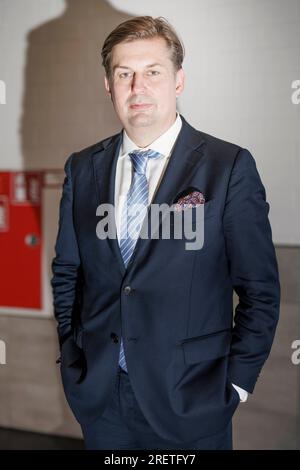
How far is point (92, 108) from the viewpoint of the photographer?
2465mm

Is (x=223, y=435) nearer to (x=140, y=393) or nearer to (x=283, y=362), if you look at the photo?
(x=140, y=393)

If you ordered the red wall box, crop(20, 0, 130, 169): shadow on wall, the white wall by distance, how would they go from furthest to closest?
the red wall box
crop(20, 0, 130, 169): shadow on wall
the white wall

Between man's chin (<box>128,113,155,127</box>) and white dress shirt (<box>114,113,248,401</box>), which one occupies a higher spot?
man's chin (<box>128,113,155,127</box>)

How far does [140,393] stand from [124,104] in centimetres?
84

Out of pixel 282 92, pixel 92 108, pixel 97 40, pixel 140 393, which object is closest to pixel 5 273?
pixel 92 108

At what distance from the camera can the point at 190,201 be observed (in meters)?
1.49

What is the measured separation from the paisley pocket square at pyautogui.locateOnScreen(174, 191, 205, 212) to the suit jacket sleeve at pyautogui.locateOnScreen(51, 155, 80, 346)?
401mm

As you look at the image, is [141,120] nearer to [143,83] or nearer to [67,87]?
[143,83]

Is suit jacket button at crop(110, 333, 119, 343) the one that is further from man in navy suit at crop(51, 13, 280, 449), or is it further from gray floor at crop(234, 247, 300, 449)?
gray floor at crop(234, 247, 300, 449)

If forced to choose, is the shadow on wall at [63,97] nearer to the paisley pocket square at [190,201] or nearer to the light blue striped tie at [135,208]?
the light blue striped tie at [135,208]

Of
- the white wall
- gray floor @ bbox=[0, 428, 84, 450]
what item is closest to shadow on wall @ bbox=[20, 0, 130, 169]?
the white wall

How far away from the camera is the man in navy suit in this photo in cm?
149

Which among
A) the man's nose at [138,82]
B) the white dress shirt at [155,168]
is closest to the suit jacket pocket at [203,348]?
the white dress shirt at [155,168]

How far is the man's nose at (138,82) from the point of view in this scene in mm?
1521
